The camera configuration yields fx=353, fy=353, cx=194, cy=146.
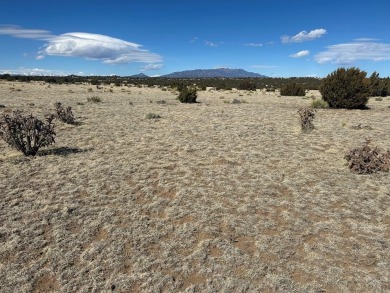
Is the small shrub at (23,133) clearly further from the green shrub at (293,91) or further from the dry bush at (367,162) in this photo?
the green shrub at (293,91)

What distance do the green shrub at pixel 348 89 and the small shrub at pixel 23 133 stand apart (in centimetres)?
2121

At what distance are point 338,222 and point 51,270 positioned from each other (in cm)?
536

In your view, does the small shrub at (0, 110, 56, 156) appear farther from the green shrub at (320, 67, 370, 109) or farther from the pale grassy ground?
the green shrub at (320, 67, 370, 109)

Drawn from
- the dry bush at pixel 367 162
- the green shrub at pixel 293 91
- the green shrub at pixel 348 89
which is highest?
the green shrub at pixel 348 89

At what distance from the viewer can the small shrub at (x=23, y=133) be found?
11.3 m

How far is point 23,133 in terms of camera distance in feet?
37.7

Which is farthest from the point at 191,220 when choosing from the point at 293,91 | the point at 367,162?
the point at 293,91

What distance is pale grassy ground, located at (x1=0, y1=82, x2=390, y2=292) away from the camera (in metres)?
5.30

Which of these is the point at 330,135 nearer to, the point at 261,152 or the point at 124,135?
the point at 261,152

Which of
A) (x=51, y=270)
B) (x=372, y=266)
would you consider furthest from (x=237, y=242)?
(x=51, y=270)

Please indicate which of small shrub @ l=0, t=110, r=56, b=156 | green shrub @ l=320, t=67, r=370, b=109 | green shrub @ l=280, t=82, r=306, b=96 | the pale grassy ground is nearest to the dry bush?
the pale grassy ground

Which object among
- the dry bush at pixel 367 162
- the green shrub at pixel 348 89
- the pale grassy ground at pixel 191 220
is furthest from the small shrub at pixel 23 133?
the green shrub at pixel 348 89

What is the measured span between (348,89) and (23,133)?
72.8 feet

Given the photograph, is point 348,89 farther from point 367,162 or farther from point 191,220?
point 191,220
